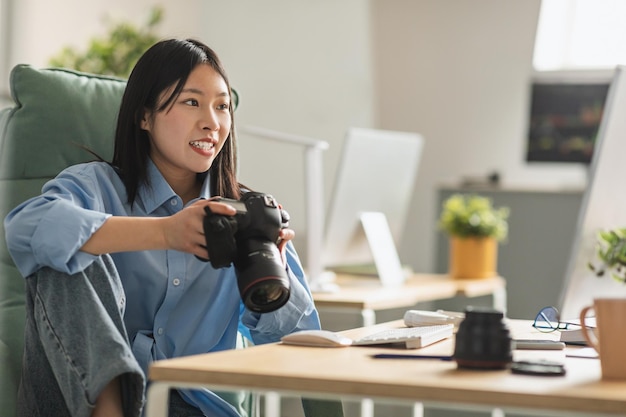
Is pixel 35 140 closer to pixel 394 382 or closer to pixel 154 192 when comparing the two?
pixel 154 192

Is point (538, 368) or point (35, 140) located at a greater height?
point (35, 140)

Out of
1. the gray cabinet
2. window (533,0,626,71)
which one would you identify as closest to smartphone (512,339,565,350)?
the gray cabinet

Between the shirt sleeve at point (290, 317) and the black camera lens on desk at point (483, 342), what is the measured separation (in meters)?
0.41

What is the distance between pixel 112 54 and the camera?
346 cm

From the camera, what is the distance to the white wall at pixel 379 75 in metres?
3.90

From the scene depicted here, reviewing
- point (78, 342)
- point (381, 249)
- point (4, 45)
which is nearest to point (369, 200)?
point (381, 249)

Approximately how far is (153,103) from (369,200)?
1275mm

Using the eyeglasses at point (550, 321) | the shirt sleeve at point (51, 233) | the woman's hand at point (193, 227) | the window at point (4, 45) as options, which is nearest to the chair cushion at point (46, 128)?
the shirt sleeve at point (51, 233)

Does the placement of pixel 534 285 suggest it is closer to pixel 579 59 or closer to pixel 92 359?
pixel 579 59

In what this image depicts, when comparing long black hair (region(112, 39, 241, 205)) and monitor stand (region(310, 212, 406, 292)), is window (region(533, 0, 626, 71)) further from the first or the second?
long black hair (region(112, 39, 241, 205))

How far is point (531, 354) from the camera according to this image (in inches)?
50.3

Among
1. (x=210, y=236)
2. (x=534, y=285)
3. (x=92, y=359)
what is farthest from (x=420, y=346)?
(x=534, y=285)

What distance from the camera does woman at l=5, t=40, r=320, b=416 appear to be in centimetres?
124

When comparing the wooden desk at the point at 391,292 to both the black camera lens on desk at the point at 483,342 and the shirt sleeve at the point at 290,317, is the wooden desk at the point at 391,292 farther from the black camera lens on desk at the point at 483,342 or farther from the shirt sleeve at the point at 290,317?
the black camera lens on desk at the point at 483,342
